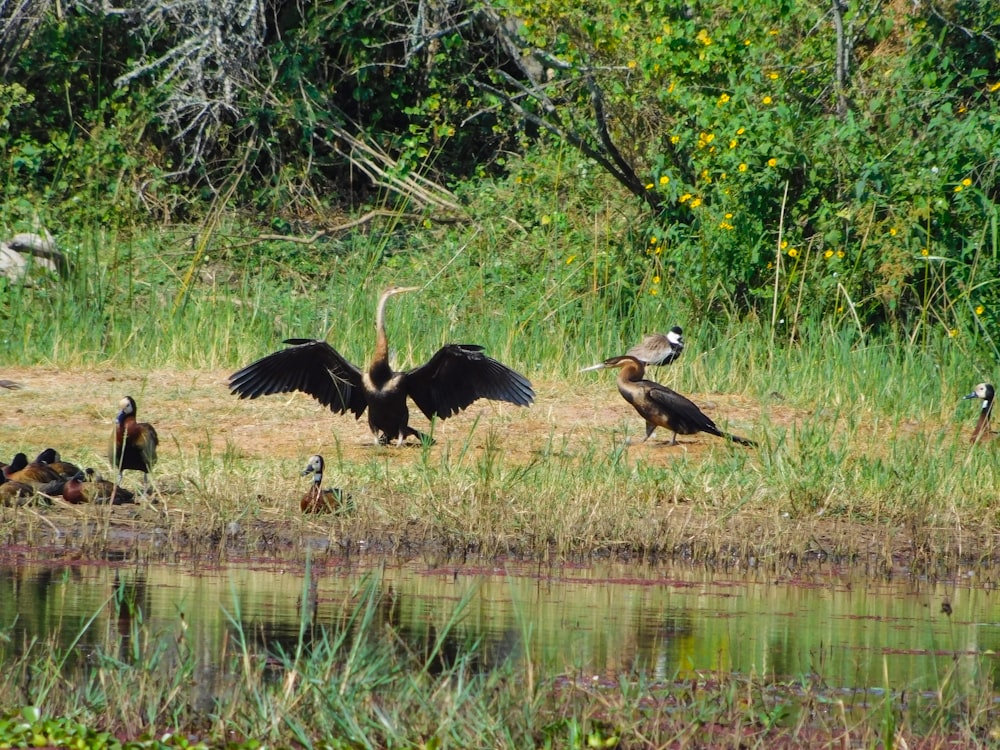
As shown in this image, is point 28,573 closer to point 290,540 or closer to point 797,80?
point 290,540

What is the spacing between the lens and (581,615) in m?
5.97

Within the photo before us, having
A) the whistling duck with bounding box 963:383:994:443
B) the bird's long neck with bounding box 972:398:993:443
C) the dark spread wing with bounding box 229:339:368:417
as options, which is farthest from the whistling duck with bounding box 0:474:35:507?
the whistling duck with bounding box 963:383:994:443

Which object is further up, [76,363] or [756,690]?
[76,363]

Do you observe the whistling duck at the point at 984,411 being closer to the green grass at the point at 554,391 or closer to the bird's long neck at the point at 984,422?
the bird's long neck at the point at 984,422

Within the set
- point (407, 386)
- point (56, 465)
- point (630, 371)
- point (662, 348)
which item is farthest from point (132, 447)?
point (662, 348)

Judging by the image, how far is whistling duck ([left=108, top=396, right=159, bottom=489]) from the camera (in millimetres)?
8016

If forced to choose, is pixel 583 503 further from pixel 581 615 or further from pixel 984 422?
pixel 984 422

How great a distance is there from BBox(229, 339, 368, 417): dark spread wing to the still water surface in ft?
Result: 9.43

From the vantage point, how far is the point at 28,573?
654 centimetres

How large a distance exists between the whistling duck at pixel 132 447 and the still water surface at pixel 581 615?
4.06ft

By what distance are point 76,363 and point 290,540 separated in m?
5.41

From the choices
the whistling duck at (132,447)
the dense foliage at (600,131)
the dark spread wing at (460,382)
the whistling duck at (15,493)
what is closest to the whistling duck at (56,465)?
the whistling duck at (132,447)

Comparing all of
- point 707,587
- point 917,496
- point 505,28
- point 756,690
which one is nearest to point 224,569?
point 707,587

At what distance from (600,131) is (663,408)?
16.7 ft
